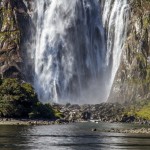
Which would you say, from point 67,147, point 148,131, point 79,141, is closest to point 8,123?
point 148,131

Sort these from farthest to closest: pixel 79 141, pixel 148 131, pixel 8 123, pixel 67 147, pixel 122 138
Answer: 1. pixel 8 123
2. pixel 148 131
3. pixel 122 138
4. pixel 79 141
5. pixel 67 147

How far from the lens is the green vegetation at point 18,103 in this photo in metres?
186

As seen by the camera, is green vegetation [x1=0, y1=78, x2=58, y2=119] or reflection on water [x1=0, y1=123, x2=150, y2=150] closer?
reflection on water [x1=0, y1=123, x2=150, y2=150]

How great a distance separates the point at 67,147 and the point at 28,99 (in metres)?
95.1

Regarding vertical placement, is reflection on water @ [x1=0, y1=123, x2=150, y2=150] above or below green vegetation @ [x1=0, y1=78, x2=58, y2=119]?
below

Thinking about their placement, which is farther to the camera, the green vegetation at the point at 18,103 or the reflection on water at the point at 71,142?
the green vegetation at the point at 18,103

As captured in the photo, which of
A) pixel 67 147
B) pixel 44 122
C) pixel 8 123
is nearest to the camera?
pixel 67 147

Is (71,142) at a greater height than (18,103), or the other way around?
(18,103)

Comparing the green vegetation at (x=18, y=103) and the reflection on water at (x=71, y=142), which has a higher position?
the green vegetation at (x=18, y=103)

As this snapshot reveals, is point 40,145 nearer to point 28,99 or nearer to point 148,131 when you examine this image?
point 148,131

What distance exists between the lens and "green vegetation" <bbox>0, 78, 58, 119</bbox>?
185625 millimetres

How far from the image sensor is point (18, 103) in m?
189

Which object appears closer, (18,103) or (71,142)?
(71,142)

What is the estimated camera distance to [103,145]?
106m
